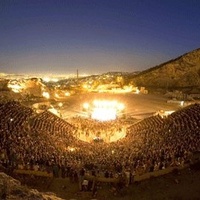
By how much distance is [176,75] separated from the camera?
57938mm

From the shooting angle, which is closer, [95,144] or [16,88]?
[95,144]

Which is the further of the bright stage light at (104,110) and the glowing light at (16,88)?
the glowing light at (16,88)

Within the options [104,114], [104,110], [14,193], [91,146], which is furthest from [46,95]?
[14,193]

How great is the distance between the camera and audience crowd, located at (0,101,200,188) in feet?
54.8

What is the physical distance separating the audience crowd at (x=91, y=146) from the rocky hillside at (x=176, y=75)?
28.9 metres

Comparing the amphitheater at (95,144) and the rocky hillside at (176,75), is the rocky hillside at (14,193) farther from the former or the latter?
the rocky hillside at (176,75)

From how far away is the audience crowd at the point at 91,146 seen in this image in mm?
16703

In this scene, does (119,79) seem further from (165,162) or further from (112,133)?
(165,162)

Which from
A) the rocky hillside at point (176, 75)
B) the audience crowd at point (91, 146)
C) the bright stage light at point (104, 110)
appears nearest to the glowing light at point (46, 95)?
the bright stage light at point (104, 110)

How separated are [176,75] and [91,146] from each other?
39.0 m

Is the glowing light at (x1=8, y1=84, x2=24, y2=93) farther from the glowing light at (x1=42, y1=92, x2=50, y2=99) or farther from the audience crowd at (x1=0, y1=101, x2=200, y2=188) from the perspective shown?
the audience crowd at (x1=0, y1=101, x2=200, y2=188)

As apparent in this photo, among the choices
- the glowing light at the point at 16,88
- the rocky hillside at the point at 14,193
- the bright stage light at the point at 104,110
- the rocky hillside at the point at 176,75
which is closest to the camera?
the rocky hillside at the point at 14,193

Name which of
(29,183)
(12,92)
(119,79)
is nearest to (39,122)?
(29,183)

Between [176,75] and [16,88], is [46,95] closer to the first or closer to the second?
[16,88]
